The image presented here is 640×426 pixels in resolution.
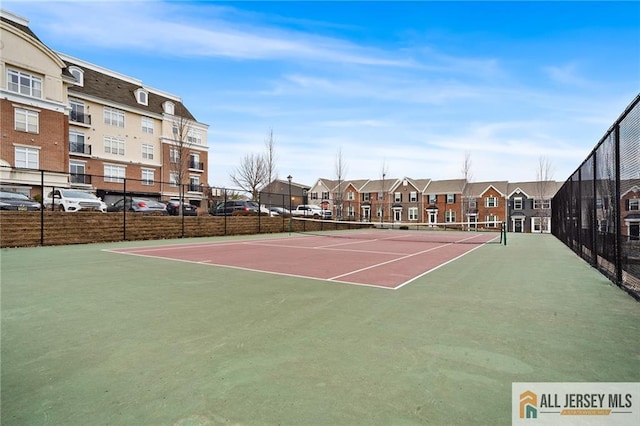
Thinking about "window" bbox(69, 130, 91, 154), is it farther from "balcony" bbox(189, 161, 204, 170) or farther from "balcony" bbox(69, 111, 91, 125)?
"balcony" bbox(189, 161, 204, 170)

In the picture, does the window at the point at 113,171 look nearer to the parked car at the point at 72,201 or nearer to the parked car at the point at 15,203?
the parked car at the point at 72,201

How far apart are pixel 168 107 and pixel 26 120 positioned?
1532 centimetres

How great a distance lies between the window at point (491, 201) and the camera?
52.1m

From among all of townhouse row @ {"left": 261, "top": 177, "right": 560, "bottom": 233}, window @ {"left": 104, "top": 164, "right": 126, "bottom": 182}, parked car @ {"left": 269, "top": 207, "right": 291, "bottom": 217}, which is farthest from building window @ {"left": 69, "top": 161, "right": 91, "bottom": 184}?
townhouse row @ {"left": 261, "top": 177, "right": 560, "bottom": 233}

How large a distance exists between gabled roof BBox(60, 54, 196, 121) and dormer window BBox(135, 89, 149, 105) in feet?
1.05

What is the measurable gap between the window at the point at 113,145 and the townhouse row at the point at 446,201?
1896 centimetres

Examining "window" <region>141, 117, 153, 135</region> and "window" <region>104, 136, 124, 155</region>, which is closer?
"window" <region>104, 136, 124, 155</region>

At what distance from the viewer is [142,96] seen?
37969 mm

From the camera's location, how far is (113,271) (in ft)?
23.5

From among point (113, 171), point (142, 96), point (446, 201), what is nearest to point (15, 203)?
point (113, 171)

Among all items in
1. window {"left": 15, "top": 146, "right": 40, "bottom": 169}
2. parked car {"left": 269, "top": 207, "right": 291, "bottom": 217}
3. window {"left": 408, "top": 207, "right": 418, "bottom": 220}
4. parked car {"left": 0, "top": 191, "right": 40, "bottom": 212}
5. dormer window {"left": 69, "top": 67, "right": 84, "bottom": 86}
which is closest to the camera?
parked car {"left": 0, "top": 191, "right": 40, "bottom": 212}

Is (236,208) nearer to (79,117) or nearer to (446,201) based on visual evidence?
(79,117)

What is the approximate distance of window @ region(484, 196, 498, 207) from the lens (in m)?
52.1

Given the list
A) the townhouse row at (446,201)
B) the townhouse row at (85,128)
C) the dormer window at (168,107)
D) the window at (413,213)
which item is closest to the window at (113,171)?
the townhouse row at (85,128)
